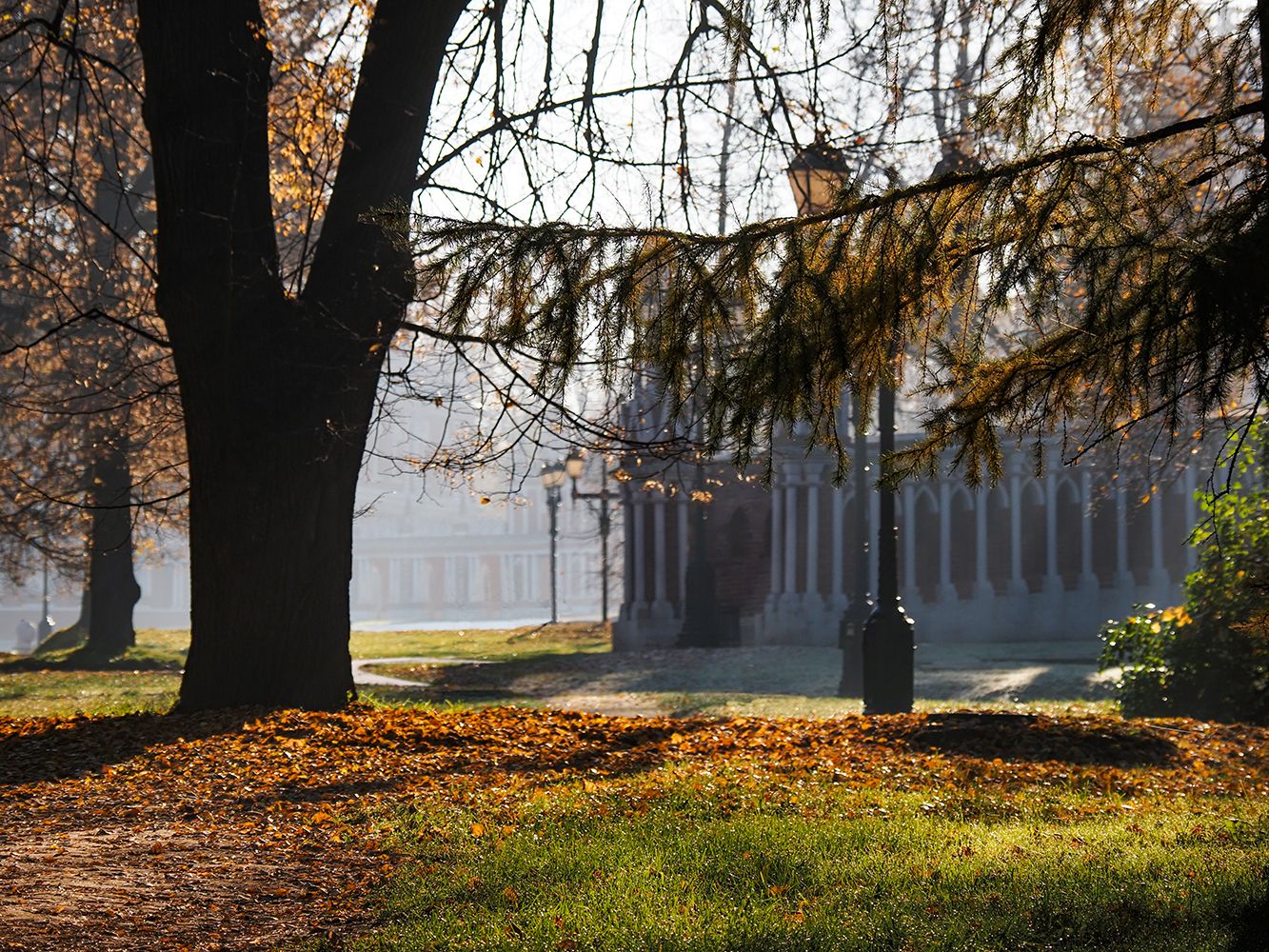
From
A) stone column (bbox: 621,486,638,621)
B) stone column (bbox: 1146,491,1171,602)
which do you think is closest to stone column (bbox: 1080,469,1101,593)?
stone column (bbox: 1146,491,1171,602)

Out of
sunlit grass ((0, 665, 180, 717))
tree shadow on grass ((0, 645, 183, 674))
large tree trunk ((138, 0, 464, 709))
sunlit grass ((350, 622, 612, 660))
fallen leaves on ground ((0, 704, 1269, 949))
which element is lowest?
sunlit grass ((350, 622, 612, 660))

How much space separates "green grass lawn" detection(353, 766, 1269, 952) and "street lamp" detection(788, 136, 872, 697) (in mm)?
1983

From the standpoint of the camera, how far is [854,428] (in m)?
14.5

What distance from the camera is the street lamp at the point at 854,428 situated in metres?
9.91

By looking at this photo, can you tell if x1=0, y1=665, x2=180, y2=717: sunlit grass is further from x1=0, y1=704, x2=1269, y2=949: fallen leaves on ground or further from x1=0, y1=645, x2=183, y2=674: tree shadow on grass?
x1=0, y1=704, x2=1269, y2=949: fallen leaves on ground

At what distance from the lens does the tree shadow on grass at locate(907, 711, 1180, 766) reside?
861 cm

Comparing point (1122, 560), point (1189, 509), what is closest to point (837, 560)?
point (1122, 560)

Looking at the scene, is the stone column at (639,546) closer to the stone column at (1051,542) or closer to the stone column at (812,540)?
the stone column at (812,540)

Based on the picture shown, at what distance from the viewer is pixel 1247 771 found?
834 centimetres

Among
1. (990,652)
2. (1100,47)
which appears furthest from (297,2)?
(1100,47)

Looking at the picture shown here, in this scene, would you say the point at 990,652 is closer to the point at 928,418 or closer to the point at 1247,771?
the point at 1247,771

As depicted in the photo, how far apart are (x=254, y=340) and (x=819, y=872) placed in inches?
243

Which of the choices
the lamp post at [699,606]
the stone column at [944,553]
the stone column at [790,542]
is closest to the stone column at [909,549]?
the stone column at [944,553]

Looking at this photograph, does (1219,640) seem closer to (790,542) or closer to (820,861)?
(820,861)
